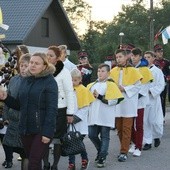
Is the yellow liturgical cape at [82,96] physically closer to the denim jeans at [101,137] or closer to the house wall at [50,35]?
the denim jeans at [101,137]

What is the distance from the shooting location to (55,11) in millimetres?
34625

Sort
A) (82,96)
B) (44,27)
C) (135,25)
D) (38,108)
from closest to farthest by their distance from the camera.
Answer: (38,108) < (82,96) < (44,27) < (135,25)

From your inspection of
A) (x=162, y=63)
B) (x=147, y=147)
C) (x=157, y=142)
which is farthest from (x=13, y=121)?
(x=162, y=63)

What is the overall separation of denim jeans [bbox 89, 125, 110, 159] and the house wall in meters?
23.7

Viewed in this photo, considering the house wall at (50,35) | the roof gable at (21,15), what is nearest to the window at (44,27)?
the house wall at (50,35)

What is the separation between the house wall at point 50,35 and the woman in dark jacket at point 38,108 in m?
25.8

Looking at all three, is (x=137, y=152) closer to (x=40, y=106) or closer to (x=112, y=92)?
(x=112, y=92)

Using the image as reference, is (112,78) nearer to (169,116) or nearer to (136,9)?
(169,116)

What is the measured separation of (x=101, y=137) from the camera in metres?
7.62

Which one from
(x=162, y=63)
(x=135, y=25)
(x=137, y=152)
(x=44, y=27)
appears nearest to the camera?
(x=137, y=152)

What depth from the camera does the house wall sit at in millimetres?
32188

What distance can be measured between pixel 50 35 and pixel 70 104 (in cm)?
2853

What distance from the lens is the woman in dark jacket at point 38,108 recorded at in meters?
5.27

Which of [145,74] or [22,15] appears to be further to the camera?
[22,15]
